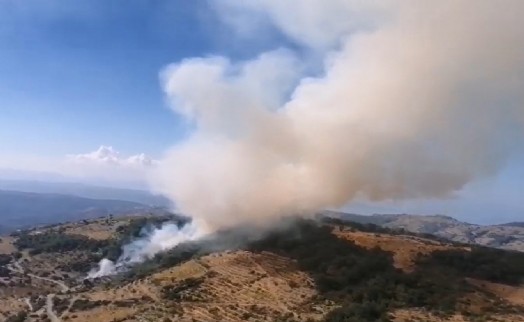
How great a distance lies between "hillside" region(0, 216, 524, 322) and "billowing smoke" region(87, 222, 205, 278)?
5527mm

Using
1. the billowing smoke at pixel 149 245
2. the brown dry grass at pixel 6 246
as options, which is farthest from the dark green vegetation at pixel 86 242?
the billowing smoke at pixel 149 245

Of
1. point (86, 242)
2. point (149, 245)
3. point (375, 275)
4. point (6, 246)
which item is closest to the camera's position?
point (375, 275)

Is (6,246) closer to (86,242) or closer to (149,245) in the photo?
(86,242)

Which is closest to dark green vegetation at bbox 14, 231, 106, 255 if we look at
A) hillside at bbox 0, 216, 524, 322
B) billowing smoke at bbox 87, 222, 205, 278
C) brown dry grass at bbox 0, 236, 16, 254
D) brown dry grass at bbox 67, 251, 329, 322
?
brown dry grass at bbox 0, 236, 16, 254

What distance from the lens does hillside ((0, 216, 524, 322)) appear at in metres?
58.5

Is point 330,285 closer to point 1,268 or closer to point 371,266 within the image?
point 371,266

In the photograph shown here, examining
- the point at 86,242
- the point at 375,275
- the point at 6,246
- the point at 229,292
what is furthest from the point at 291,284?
the point at 6,246

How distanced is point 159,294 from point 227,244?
21909 millimetres

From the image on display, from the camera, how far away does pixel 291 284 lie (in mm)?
68500

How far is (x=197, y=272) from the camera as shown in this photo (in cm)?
7619

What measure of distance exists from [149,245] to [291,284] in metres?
52.5

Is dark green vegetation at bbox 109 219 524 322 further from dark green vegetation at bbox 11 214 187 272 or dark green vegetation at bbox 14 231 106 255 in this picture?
dark green vegetation at bbox 14 231 106 255

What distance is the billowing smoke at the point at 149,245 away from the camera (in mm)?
100531

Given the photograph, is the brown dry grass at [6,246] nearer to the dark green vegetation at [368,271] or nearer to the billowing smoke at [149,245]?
the billowing smoke at [149,245]
